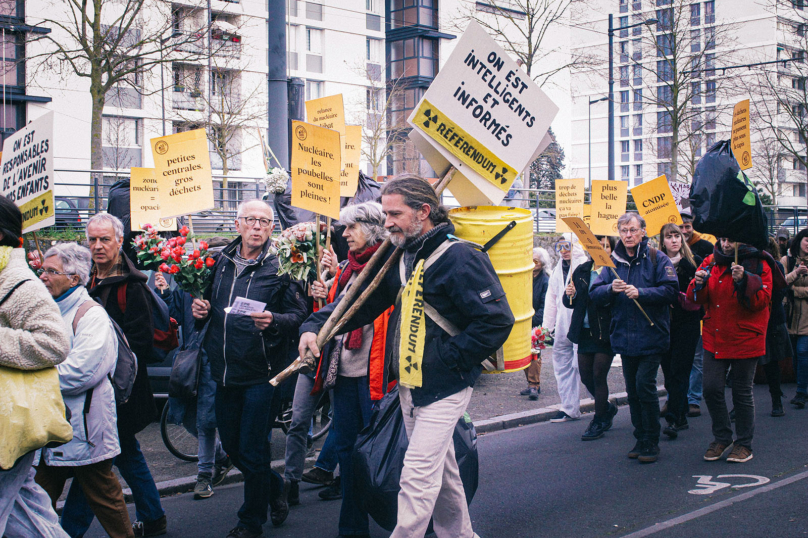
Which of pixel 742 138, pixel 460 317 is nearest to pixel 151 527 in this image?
pixel 460 317

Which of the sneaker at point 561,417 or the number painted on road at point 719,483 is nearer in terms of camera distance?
the number painted on road at point 719,483

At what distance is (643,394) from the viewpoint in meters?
6.57

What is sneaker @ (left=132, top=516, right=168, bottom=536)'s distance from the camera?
4.91 meters

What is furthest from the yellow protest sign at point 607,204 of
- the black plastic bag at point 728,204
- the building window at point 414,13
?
the building window at point 414,13

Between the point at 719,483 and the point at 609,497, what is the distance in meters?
0.95

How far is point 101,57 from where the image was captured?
17672 mm

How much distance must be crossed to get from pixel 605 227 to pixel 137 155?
114 ft

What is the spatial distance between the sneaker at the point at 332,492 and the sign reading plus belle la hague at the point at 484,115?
109 inches

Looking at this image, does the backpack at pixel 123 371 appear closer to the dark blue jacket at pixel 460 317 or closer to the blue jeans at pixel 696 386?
the dark blue jacket at pixel 460 317

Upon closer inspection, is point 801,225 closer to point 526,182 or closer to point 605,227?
point 526,182

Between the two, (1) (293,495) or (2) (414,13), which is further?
(2) (414,13)

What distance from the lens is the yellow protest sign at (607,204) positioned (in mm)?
8398

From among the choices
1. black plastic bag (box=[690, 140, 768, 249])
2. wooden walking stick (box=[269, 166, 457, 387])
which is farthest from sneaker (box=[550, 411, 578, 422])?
wooden walking stick (box=[269, 166, 457, 387])

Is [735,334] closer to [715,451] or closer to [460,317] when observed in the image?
[715,451]
